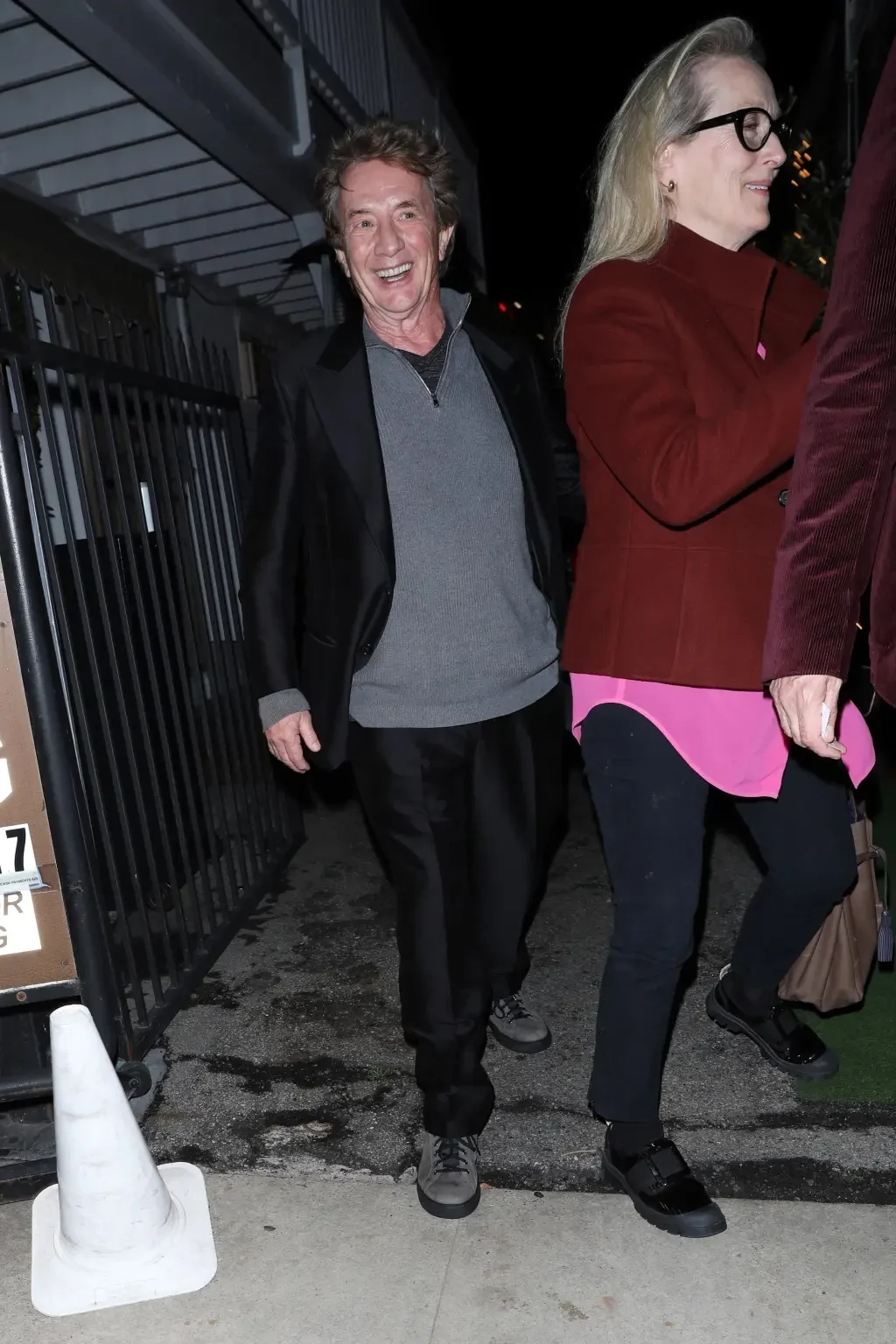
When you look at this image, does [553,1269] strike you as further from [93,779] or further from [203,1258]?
[93,779]

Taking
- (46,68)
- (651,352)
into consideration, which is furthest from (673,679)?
(46,68)

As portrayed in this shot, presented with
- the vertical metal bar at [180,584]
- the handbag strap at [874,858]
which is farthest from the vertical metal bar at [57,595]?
the handbag strap at [874,858]

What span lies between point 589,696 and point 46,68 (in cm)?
549

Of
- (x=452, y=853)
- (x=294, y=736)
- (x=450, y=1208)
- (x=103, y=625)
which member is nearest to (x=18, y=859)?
(x=294, y=736)

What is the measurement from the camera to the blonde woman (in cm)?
195

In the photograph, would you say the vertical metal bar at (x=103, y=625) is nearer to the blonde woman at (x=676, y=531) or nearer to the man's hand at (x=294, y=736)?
the man's hand at (x=294, y=736)

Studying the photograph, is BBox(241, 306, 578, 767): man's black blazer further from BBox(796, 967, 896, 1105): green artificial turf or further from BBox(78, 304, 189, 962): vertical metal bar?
BBox(796, 967, 896, 1105): green artificial turf

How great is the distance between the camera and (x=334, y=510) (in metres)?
2.44

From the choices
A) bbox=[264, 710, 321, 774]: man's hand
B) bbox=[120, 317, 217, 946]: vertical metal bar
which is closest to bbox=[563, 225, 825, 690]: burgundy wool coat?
bbox=[264, 710, 321, 774]: man's hand

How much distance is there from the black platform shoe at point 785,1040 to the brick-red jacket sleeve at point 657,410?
5.15 feet

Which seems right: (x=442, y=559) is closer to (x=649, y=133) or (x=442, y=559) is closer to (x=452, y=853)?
(x=452, y=853)

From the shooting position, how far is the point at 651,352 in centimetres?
197

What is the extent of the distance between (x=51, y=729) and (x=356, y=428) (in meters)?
1.02

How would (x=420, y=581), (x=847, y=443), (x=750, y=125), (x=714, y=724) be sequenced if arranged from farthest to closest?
(x=420, y=581), (x=714, y=724), (x=750, y=125), (x=847, y=443)
